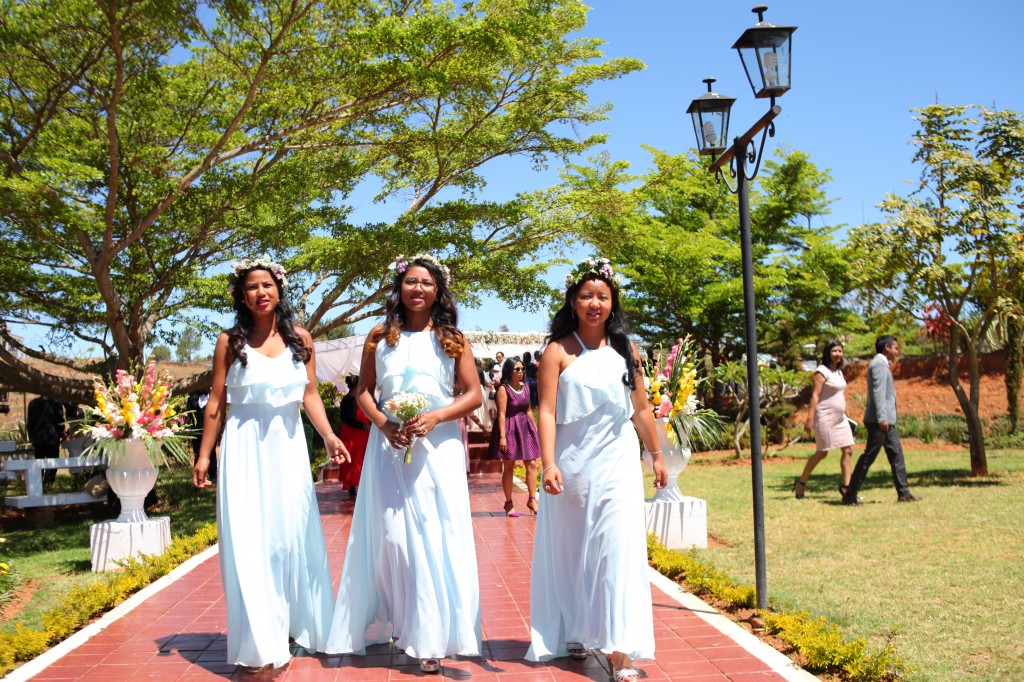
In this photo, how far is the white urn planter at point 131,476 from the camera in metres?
8.75

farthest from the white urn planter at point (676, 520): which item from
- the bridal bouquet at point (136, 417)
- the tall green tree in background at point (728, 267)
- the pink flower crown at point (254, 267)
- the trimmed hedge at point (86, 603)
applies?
the tall green tree in background at point (728, 267)

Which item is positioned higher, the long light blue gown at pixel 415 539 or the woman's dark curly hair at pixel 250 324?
the woman's dark curly hair at pixel 250 324

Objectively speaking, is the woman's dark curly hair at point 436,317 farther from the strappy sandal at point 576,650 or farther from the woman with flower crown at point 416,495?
Answer: the strappy sandal at point 576,650

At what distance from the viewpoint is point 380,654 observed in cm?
537

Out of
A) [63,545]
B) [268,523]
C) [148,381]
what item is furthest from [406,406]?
[63,545]

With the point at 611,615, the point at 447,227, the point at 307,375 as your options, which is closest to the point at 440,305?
the point at 307,375

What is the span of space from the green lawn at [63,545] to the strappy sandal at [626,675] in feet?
13.4

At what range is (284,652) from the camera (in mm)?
5020

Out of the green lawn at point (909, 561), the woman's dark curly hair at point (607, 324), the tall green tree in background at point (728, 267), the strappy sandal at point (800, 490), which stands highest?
the tall green tree in background at point (728, 267)

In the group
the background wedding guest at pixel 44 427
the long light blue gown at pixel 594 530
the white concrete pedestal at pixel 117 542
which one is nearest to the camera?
the long light blue gown at pixel 594 530

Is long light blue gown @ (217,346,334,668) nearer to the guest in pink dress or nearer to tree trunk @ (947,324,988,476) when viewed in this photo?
the guest in pink dress

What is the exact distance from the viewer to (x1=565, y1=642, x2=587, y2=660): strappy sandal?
5172mm

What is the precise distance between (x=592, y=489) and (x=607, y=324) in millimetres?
960

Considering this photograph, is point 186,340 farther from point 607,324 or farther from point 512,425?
point 607,324
